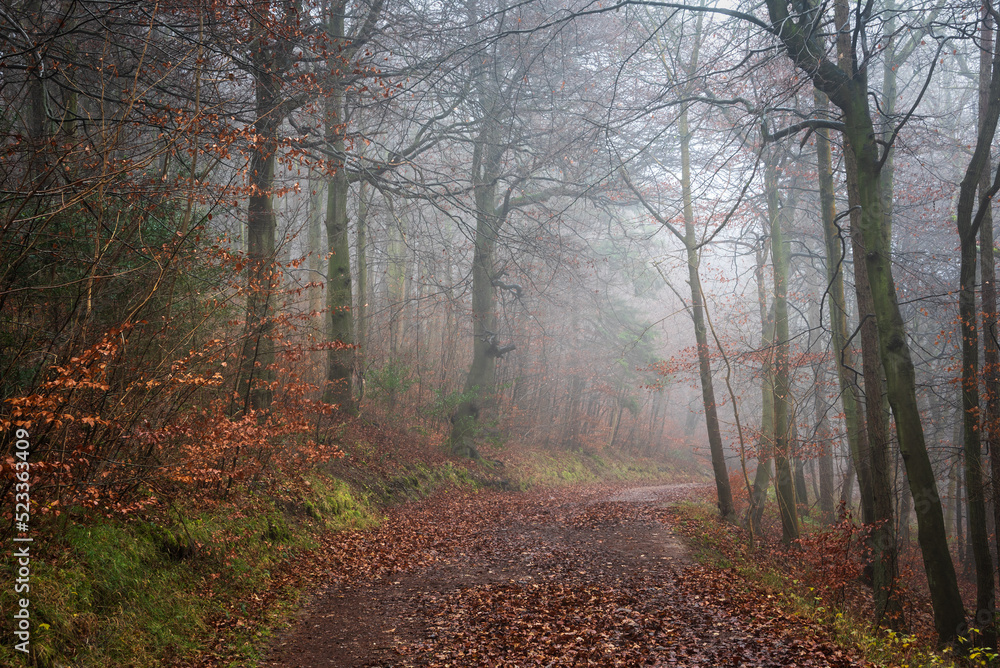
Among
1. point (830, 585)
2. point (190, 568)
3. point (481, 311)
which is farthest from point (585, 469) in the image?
point (190, 568)

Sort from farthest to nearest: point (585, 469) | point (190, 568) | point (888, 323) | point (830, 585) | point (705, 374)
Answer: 1. point (585, 469)
2. point (705, 374)
3. point (830, 585)
4. point (888, 323)
5. point (190, 568)

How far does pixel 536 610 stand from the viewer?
A: 5.97m

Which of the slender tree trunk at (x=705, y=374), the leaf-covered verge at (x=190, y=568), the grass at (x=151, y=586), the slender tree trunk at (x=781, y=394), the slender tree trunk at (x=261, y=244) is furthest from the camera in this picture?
the slender tree trunk at (x=705, y=374)

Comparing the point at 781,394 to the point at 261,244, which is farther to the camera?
the point at 781,394

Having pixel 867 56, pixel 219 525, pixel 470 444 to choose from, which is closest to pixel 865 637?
pixel 867 56

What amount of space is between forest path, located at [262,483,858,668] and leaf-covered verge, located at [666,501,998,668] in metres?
0.34

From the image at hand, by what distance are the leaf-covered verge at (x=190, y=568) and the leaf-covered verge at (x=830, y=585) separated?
4.56 meters

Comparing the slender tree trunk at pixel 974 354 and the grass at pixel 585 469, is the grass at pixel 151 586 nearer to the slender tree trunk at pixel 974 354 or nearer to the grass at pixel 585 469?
the slender tree trunk at pixel 974 354

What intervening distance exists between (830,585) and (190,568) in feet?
22.7

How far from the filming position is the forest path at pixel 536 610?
4953mm

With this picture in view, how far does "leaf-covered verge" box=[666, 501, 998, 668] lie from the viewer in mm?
5414

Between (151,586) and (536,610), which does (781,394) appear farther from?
(151,586)

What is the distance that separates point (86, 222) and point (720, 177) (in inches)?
310

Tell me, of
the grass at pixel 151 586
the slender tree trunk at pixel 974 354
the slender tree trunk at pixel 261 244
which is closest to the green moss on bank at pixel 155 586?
the grass at pixel 151 586
